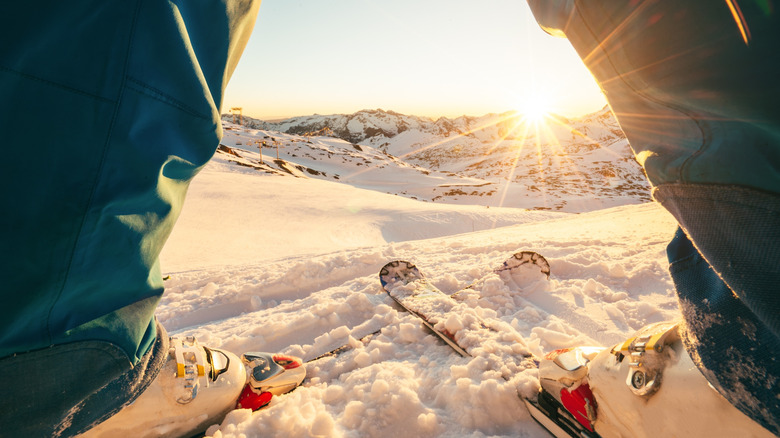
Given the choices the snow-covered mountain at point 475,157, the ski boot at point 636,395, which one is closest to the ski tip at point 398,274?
the ski boot at point 636,395

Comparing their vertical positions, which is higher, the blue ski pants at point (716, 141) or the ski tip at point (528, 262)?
the blue ski pants at point (716, 141)

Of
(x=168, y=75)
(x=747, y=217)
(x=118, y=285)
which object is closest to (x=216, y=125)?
(x=168, y=75)

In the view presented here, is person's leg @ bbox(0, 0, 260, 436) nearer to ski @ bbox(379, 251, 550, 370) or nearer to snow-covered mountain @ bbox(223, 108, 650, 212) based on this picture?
ski @ bbox(379, 251, 550, 370)

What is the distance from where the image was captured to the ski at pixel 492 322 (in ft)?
4.45

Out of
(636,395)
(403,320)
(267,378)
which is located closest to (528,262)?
(403,320)

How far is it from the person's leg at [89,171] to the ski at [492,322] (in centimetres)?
158

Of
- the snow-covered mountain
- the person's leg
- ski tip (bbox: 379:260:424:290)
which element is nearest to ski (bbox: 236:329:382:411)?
the person's leg

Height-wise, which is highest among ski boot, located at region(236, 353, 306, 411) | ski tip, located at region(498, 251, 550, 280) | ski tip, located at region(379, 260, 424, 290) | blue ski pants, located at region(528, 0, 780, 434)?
blue ski pants, located at region(528, 0, 780, 434)

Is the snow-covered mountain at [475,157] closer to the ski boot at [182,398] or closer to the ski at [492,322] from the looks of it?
the ski at [492,322]

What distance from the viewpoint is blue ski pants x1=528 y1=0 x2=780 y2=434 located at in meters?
→ 0.65

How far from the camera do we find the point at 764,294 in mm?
673

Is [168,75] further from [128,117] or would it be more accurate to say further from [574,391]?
[574,391]

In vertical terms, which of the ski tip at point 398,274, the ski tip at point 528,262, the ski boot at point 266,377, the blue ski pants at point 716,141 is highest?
the blue ski pants at point 716,141

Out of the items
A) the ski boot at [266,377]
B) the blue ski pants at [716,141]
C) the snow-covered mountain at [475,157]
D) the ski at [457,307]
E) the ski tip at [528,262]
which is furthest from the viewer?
the snow-covered mountain at [475,157]
